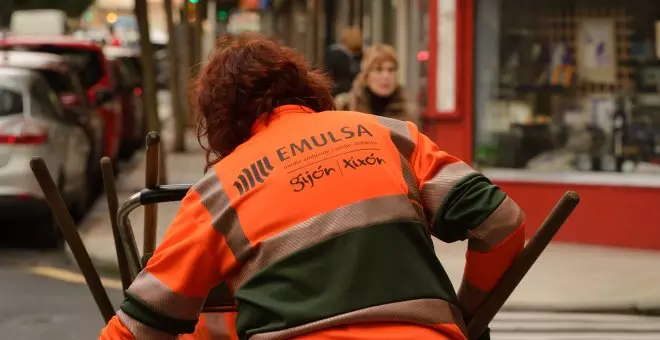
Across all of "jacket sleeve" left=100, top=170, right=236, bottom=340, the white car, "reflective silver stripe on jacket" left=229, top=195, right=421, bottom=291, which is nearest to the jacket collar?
"jacket sleeve" left=100, top=170, right=236, bottom=340

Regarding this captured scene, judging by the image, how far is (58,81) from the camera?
12820 millimetres

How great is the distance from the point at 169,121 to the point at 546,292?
71.1 feet

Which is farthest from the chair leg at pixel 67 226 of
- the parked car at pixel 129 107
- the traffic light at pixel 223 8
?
the traffic light at pixel 223 8

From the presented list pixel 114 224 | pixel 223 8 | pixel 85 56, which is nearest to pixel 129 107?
pixel 85 56

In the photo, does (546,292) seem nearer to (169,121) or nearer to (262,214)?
(262,214)

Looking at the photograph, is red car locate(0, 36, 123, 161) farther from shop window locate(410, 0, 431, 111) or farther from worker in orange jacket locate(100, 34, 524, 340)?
worker in orange jacket locate(100, 34, 524, 340)

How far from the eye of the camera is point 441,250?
9.84 metres

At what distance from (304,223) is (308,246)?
0.05 meters

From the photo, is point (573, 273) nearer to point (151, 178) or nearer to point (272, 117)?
point (151, 178)

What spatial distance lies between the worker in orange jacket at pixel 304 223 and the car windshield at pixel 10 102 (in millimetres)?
7894

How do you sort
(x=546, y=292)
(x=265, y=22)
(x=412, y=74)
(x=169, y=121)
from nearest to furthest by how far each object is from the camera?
1. (x=546, y=292)
2. (x=412, y=74)
3. (x=169, y=121)
4. (x=265, y=22)

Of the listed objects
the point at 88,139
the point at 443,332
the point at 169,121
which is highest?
the point at 443,332

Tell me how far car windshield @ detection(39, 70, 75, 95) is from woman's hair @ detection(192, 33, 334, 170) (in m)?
10.3

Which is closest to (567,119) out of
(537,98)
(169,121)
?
(537,98)
